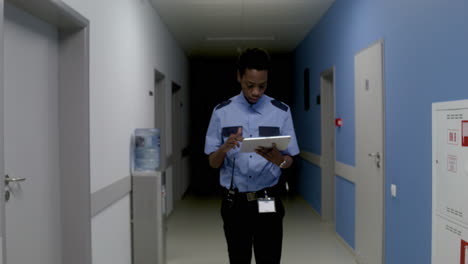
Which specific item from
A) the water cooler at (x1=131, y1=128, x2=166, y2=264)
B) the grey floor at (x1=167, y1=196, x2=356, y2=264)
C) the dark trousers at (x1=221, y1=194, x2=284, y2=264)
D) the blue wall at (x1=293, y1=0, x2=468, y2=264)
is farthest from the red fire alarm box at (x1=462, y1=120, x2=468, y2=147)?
the water cooler at (x1=131, y1=128, x2=166, y2=264)

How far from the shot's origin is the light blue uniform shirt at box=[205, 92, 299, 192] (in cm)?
211

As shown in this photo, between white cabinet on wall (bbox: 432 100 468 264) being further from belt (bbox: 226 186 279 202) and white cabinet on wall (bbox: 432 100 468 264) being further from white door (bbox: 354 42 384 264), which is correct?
white door (bbox: 354 42 384 264)

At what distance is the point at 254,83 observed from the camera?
2096 mm

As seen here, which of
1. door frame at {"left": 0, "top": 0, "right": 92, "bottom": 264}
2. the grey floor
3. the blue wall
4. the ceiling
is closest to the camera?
the blue wall

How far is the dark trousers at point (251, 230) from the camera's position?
209cm

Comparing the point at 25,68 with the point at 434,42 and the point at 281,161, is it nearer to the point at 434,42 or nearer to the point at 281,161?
the point at 281,161

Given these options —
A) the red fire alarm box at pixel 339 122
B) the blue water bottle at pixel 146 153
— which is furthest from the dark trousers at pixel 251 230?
the red fire alarm box at pixel 339 122

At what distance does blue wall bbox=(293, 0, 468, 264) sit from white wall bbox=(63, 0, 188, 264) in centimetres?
219

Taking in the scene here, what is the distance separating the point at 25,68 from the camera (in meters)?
2.30

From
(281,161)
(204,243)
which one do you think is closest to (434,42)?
(281,161)

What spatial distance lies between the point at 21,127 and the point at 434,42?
245 centimetres

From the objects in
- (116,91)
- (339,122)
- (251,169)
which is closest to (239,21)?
(339,122)

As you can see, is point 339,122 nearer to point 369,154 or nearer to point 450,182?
point 369,154

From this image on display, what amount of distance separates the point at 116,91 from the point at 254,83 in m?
1.81
